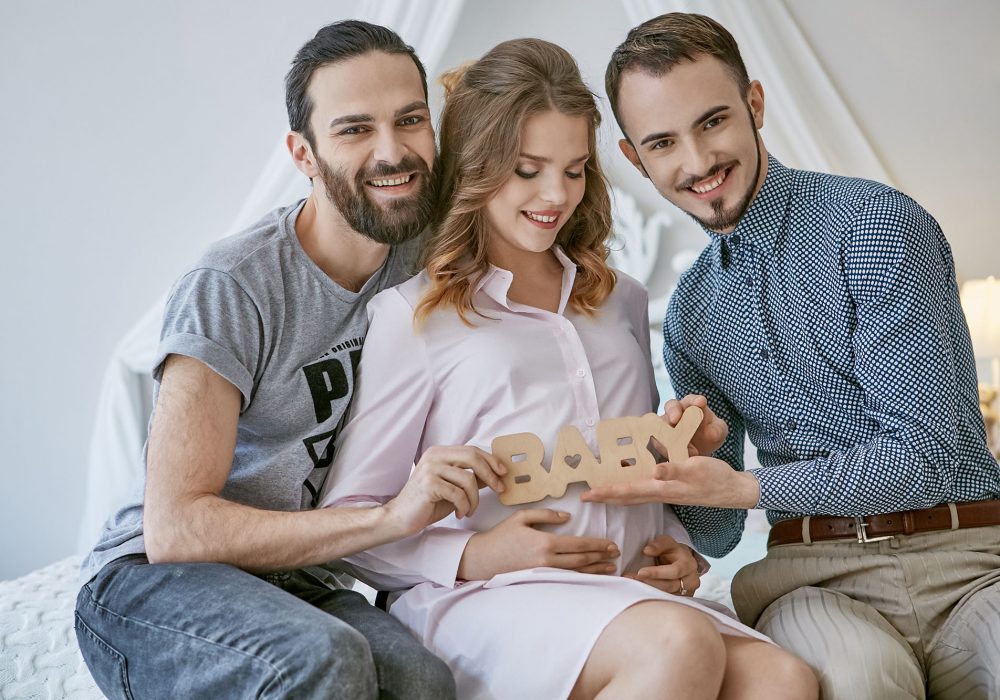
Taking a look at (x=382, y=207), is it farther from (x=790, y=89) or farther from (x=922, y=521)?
(x=790, y=89)

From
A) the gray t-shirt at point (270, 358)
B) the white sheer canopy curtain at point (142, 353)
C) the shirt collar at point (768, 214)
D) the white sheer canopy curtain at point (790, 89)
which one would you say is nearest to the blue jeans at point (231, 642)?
the gray t-shirt at point (270, 358)

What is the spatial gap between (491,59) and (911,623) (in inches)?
47.5

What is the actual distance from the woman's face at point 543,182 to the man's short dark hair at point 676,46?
16 centimetres

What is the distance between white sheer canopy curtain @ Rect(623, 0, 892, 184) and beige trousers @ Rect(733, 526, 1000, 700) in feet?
5.39

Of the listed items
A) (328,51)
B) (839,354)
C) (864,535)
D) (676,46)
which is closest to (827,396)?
(839,354)

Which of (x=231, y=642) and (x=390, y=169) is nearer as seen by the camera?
(x=231, y=642)

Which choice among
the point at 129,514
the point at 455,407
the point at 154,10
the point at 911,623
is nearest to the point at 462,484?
the point at 455,407

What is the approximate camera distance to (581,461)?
1.58m

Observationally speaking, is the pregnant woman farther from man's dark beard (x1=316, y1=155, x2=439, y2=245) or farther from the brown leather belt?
the brown leather belt

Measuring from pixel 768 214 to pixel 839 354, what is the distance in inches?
11.3

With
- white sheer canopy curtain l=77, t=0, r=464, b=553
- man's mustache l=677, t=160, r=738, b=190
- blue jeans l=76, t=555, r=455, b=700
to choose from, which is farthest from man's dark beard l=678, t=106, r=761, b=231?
white sheer canopy curtain l=77, t=0, r=464, b=553

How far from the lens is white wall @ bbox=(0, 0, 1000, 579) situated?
3.78m

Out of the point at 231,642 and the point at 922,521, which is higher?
the point at 922,521

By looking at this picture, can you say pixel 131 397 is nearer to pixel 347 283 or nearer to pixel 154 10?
pixel 154 10
